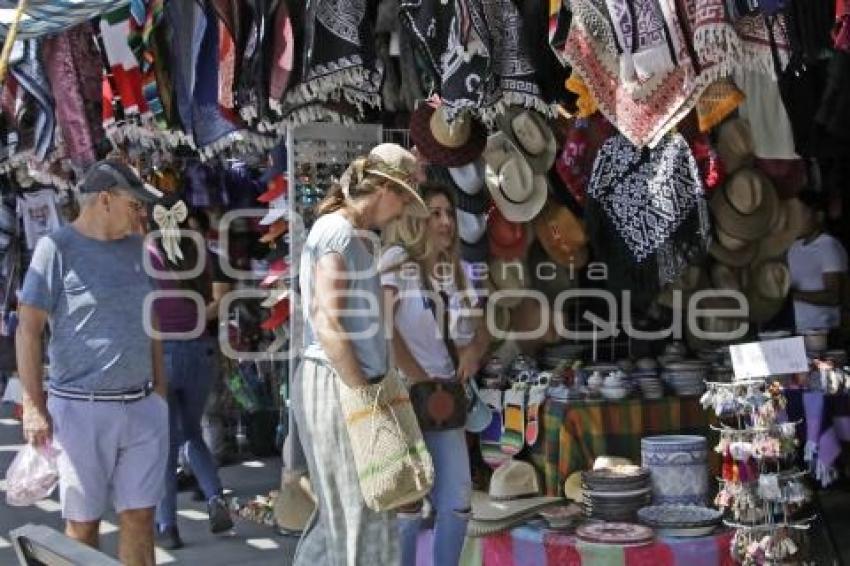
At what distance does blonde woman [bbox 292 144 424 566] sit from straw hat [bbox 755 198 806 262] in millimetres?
3220

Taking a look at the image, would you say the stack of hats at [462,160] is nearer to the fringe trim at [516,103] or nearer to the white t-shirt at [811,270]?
the fringe trim at [516,103]

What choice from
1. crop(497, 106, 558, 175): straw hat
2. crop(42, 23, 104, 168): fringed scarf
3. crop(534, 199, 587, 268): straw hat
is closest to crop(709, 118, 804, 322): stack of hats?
crop(534, 199, 587, 268): straw hat

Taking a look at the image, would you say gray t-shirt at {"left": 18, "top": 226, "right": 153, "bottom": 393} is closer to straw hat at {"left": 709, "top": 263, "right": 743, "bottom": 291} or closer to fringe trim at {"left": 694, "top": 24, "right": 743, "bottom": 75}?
fringe trim at {"left": 694, "top": 24, "right": 743, "bottom": 75}

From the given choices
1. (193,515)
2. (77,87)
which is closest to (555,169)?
(77,87)

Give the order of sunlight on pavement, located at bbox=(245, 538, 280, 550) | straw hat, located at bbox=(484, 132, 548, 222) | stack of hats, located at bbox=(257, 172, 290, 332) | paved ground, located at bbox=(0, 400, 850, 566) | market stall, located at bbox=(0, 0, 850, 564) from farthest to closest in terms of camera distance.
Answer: straw hat, located at bbox=(484, 132, 548, 222) → stack of hats, located at bbox=(257, 172, 290, 332) → sunlight on pavement, located at bbox=(245, 538, 280, 550) → paved ground, located at bbox=(0, 400, 850, 566) → market stall, located at bbox=(0, 0, 850, 564)

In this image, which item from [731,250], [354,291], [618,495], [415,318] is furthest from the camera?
[731,250]

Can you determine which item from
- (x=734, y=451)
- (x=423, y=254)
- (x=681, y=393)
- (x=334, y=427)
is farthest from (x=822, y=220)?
(x=334, y=427)

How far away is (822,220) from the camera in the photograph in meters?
6.08

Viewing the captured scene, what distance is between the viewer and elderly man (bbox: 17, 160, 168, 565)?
332cm

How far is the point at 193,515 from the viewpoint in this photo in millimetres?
5562

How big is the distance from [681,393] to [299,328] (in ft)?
5.71

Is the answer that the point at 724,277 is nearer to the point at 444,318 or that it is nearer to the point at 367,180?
the point at 444,318

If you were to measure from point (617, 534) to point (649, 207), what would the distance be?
1269 millimetres

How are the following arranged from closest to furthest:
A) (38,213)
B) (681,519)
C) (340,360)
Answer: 1. (340,360)
2. (681,519)
3. (38,213)
